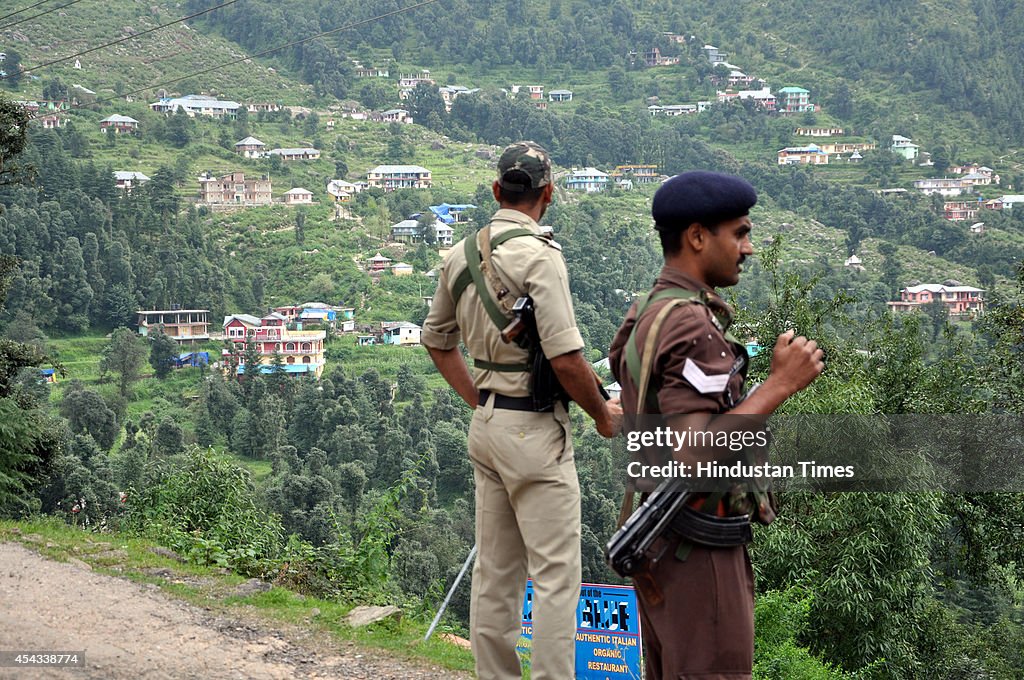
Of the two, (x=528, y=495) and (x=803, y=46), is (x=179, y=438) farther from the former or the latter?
(x=803, y=46)

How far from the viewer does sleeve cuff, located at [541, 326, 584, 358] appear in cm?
243

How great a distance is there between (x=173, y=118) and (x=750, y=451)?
86469 millimetres

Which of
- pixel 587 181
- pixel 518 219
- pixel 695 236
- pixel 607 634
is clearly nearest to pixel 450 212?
pixel 587 181

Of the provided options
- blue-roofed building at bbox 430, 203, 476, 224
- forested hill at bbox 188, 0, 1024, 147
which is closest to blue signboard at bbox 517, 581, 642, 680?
blue-roofed building at bbox 430, 203, 476, 224

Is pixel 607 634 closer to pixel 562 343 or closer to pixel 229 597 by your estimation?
pixel 562 343

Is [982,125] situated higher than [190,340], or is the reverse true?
[982,125]

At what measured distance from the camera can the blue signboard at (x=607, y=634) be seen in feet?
10.6

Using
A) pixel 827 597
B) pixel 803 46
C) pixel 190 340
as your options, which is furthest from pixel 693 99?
pixel 827 597

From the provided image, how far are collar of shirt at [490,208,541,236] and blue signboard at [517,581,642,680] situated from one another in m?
1.13

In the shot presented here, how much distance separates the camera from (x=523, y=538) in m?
2.53

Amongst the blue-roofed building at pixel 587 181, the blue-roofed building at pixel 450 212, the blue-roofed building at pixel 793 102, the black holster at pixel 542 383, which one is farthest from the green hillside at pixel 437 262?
the blue-roofed building at pixel 793 102

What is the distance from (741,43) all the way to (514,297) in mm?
119349

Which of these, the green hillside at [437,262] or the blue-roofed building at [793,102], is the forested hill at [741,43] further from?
the blue-roofed building at [793,102]

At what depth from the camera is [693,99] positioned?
359 feet
